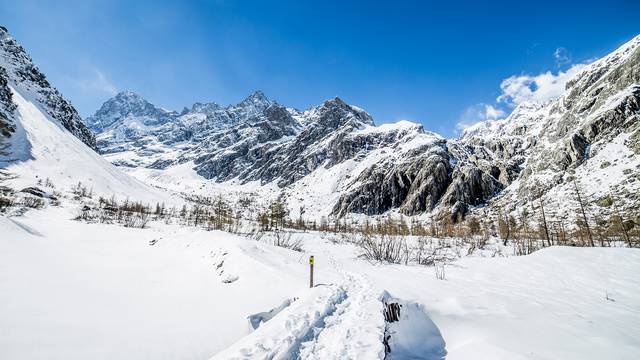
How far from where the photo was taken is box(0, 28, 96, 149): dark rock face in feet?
283

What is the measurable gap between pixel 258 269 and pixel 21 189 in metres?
42.7

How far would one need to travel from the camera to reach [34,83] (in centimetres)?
9138

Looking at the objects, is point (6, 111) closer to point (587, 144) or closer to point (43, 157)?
point (43, 157)

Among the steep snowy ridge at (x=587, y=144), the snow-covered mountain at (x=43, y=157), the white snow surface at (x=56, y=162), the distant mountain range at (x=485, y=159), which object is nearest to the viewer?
the snow-covered mountain at (x=43, y=157)

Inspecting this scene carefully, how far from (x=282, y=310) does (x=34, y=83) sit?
12998cm

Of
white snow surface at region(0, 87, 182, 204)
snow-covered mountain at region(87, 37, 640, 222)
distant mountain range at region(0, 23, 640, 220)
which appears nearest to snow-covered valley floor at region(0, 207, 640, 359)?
white snow surface at region(0, 87, 182, 204)

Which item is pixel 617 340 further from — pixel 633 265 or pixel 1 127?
pixel 1 127

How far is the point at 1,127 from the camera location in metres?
53.9

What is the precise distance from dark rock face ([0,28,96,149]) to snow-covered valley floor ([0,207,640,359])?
105 meters

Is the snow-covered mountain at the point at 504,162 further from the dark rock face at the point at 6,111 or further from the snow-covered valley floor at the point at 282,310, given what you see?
the dark rock face at the point at 6,111

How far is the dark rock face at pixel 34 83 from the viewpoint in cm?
8612

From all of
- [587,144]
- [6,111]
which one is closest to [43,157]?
[6,111]

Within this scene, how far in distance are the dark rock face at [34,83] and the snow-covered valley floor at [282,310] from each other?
105m

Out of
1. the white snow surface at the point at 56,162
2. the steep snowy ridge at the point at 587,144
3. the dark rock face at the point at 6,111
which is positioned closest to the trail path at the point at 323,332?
the white snow surface at the point at 56,162
